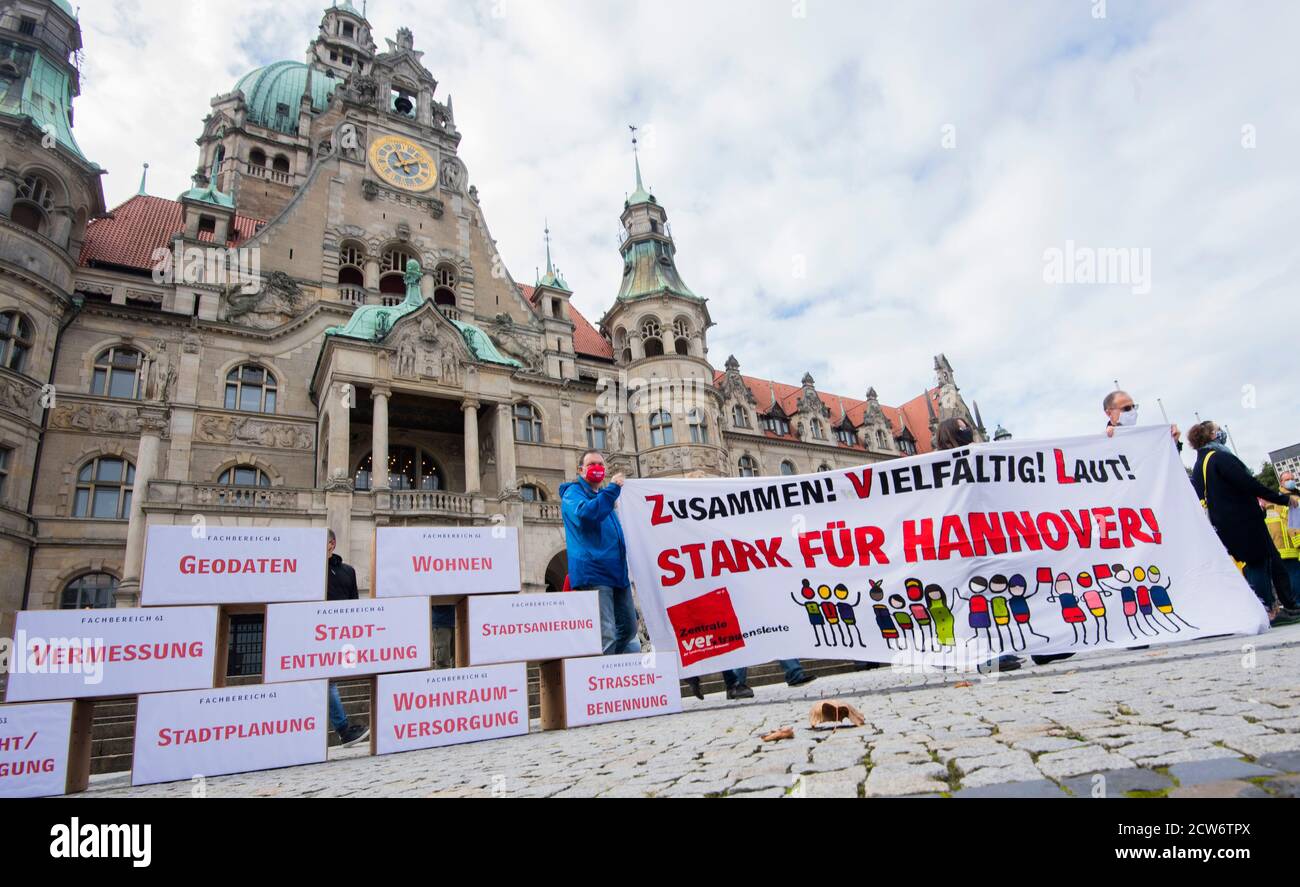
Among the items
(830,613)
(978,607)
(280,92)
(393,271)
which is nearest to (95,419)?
(393,271)

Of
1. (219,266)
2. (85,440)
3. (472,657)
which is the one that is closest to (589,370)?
(219,266)

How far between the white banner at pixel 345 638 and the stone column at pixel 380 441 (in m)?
14.8

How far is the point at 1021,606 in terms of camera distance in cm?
658

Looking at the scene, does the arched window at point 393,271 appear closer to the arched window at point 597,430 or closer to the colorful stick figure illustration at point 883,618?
the arched window at point 597,430

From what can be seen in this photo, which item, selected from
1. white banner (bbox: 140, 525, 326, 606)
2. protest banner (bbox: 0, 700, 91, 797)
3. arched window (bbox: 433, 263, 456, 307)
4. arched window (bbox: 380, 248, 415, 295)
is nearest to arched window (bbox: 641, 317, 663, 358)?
arched window (bbox: 433, 263, 456, 307)

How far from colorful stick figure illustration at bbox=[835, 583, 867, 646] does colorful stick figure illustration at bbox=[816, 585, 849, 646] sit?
4 cm

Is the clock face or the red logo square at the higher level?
the clock face

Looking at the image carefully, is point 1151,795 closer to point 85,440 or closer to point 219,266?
point 85,440

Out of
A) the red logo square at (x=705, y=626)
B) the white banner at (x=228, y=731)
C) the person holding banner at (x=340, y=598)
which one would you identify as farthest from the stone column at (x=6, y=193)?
the red logo square at (x=705, y=626)

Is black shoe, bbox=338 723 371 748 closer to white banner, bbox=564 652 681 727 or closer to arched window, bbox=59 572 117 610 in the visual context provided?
white banner, bbox=564 652 681 727

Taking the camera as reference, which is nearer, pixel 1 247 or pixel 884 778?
pixel 884 778

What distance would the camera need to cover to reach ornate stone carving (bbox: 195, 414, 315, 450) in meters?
21.6
